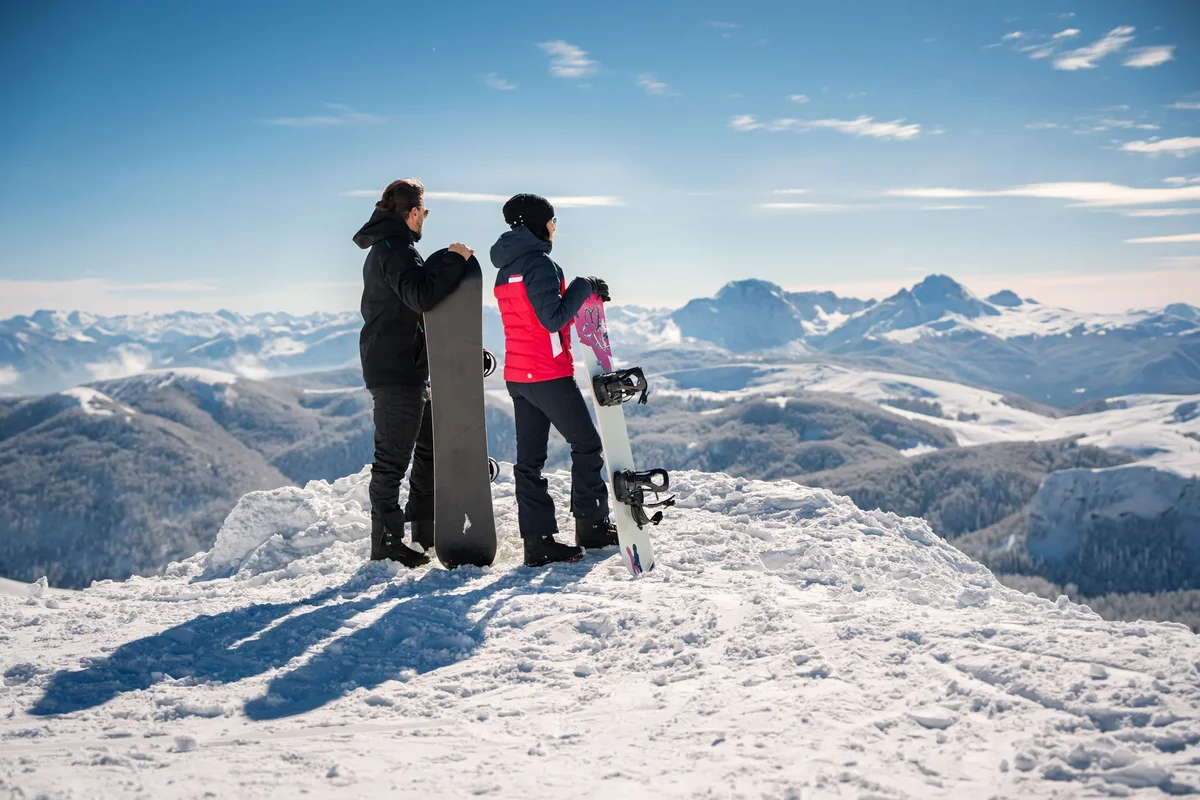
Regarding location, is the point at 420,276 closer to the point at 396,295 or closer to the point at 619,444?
the point at 396,295

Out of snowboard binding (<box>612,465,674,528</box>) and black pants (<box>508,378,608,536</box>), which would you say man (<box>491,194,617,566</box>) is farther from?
snowboard binding (<box>612,465,674,528</box>)

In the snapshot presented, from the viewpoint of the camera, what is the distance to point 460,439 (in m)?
6.74

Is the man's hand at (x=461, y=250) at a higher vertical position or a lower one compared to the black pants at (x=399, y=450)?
higher

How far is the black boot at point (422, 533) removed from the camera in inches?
282

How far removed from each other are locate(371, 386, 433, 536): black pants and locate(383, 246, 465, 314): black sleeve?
0.79 m

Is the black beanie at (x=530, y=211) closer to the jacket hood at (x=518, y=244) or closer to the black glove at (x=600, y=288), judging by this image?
the jacket hood at (x=518, y=244)

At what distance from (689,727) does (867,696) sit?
0.90 metres

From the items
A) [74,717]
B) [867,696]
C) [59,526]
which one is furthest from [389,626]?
[59,526]

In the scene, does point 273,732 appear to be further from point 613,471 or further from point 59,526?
point 59,526

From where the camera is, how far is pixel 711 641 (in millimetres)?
4746

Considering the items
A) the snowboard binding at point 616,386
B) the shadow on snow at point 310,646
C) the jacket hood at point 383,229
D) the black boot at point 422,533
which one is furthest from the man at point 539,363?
the black boot at point 422,533

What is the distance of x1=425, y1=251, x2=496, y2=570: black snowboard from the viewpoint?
6.61m

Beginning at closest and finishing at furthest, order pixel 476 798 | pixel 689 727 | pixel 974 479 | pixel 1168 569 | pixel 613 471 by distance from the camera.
Answer: pixel 476 798
pixel 689 727
pixel 613 471
pixel 1168 569
pixel 974 479

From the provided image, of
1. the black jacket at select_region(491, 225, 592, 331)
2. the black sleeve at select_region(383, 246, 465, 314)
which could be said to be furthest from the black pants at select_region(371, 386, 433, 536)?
the black jacket at select_region(491, 225, 592, 331)
